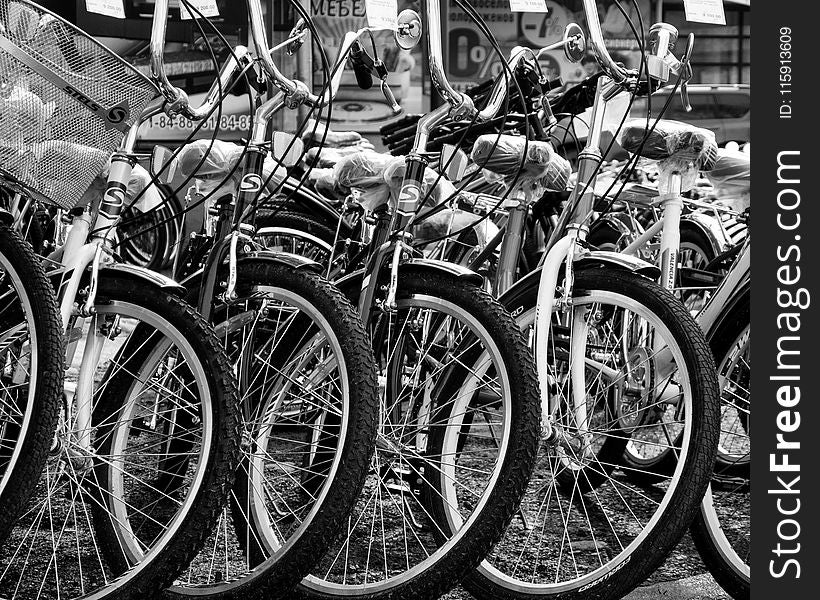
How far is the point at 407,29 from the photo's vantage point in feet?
10.2

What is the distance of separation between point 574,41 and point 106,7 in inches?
54.5

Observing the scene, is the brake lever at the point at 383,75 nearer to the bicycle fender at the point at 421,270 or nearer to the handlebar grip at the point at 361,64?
the handlebar grip at the point at 361,64

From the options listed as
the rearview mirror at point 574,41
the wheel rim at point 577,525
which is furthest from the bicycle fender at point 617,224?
the rearview mirror at point 574,41

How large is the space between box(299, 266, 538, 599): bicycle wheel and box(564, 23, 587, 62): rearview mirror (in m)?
0.94

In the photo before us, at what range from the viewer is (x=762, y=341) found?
2.67m

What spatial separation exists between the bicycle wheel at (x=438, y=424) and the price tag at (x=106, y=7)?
957 mm

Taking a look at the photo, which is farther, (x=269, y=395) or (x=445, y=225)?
(x=445, y=225)

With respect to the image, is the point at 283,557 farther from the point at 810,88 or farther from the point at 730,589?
the point at 810,88

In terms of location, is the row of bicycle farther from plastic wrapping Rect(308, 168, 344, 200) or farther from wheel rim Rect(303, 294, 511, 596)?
plastic wrapping Rect(308, 168, 344, 200)

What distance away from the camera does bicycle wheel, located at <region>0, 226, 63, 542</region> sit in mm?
2477

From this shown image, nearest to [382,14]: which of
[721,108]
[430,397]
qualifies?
[430,397]

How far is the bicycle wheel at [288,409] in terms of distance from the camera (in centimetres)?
258

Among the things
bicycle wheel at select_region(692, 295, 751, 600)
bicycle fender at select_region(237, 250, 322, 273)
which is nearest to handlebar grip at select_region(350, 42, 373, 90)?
bicycle fender at select_region(237, 250, 322, 273)

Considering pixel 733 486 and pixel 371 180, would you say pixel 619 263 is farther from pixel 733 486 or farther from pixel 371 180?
pixel 733 486
